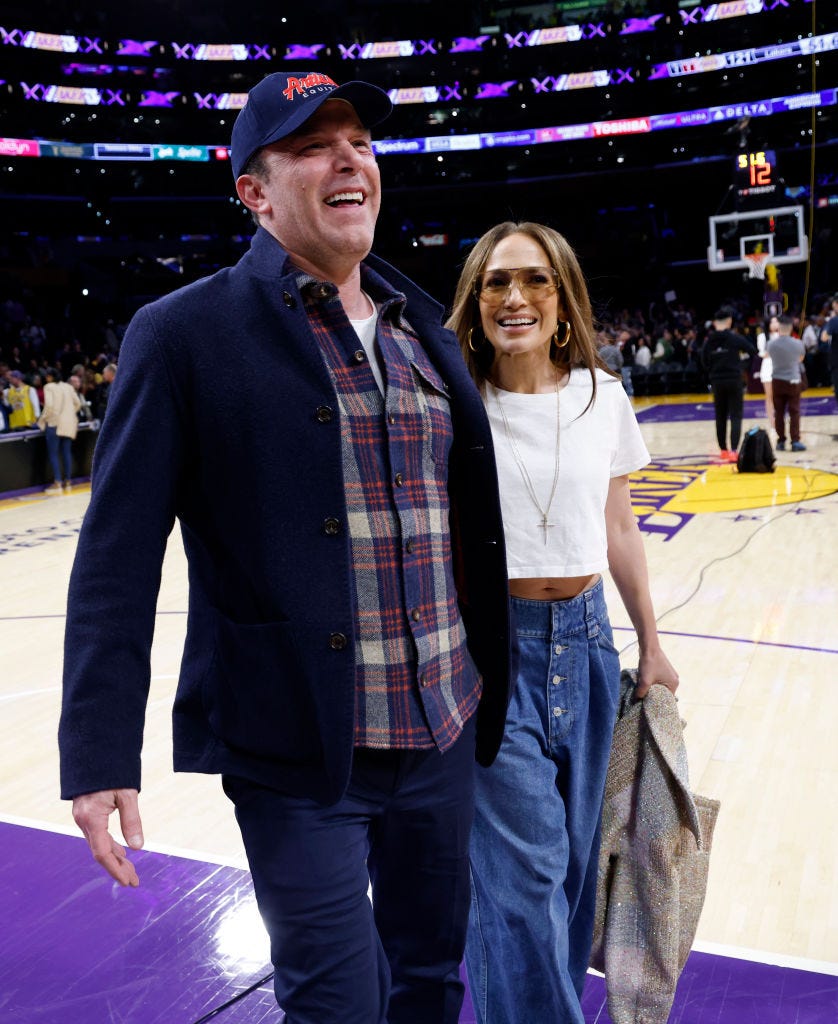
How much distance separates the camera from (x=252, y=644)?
1.37 meters

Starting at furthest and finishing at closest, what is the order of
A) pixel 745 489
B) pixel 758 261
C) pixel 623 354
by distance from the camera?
1. pixel 623 354
2. pixel 758 261
3. pixel 745 489

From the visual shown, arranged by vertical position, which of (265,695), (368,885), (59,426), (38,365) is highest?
(38,365)

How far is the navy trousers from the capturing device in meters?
1.32

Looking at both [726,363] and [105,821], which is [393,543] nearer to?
[105,821]

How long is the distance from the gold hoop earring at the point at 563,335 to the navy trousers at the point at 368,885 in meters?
0.86

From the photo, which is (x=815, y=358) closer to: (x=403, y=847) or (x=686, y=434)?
(x=686, y=434)

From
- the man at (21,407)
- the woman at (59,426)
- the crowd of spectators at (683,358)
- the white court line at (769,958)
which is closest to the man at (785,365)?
the crowd of spectators at (683,358)

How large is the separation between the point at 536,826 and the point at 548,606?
0.39 meters

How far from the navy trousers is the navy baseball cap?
2.98ft

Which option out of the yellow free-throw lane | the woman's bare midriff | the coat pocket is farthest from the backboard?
the coat pocket

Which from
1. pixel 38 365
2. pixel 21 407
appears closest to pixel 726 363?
pixel 21 407

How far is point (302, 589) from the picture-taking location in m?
1.35

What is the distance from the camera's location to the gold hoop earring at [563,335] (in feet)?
6.58

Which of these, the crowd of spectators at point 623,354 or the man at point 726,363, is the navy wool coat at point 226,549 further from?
the crowd of spectators at point 623,354
